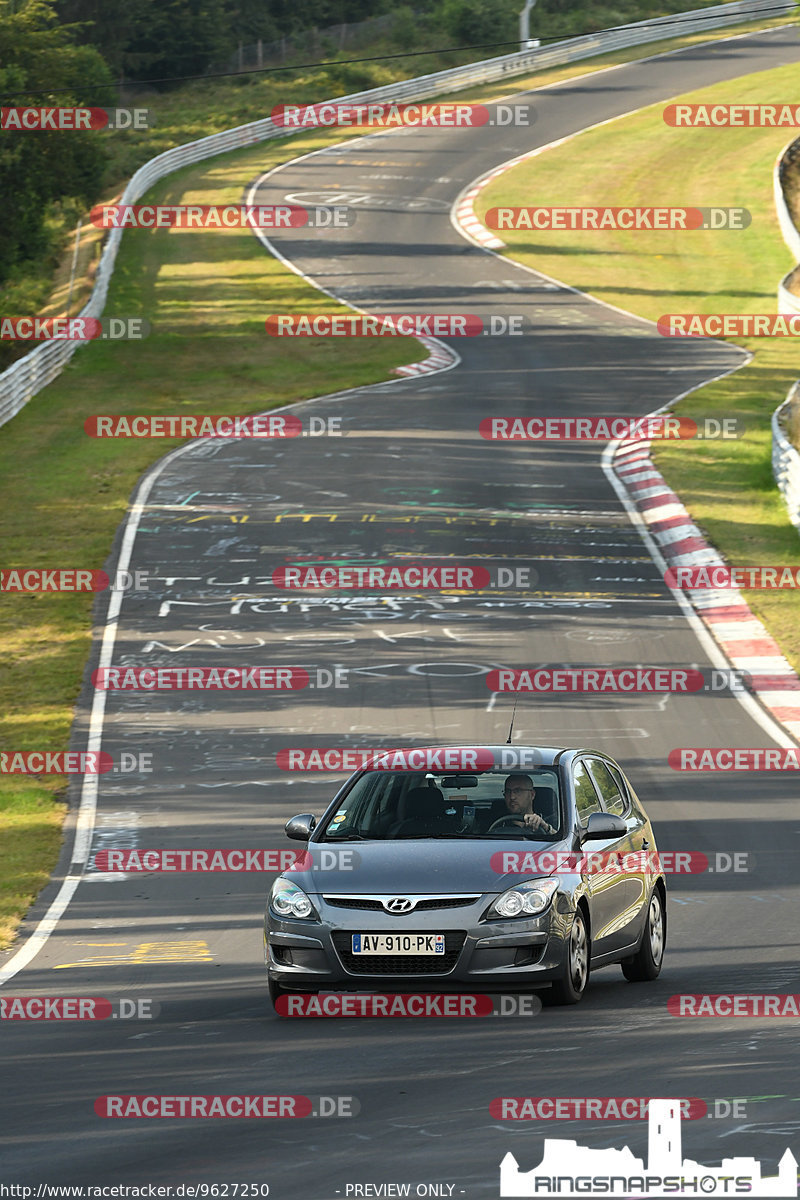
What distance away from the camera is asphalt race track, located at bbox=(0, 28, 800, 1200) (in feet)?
25.1

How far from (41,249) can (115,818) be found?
42509 millimetres

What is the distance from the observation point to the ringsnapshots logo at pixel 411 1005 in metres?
10.0

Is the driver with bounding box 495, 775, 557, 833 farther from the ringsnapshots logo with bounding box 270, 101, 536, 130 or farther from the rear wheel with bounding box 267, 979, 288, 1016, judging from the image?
the ringsnapshots logo with bounding box 270, 101, 536, 130

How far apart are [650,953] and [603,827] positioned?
4.56ft

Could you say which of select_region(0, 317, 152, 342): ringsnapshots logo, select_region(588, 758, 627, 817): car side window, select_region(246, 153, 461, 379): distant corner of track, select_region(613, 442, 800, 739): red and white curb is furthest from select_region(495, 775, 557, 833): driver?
select_region(0, 317, 152, 342): ringsnapshots logo

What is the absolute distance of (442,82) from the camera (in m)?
80.0

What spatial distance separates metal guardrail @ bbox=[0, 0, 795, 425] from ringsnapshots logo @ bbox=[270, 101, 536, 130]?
52 cm

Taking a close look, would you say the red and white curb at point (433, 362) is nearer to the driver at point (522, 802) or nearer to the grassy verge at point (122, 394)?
the grassy verge at point (122, 394)

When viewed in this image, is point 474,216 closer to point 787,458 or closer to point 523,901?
point 787,458

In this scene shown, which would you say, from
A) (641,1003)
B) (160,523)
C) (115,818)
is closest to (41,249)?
(160,523)

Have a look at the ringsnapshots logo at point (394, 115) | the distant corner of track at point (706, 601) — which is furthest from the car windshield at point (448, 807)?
the ringsnapshots logo at point (394, 115)

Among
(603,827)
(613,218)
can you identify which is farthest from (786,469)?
(613,218)

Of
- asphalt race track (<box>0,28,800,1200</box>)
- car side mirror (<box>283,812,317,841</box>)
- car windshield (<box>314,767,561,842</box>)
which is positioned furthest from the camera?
car side mirror (<box>283,812,317,841</box>)

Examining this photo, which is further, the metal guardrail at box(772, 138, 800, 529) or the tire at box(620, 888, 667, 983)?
the metal guardrail at box(772, 138, 800, 529)
